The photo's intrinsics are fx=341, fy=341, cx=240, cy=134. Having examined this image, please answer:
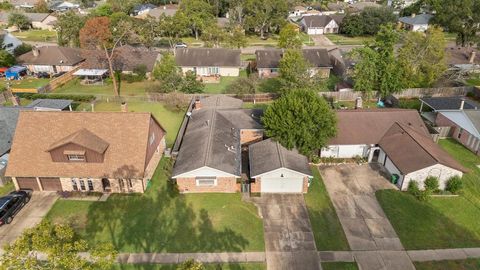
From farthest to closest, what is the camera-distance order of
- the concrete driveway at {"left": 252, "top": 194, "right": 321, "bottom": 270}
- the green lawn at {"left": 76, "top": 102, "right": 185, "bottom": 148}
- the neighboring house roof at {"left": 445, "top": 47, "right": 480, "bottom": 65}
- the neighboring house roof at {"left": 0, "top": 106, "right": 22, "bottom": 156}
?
the neighboring house roof at {"left": 445, "top": 47, "right": 480, "bottom": 65} → the green lawn at {"left": 76, "top": 102, "right": 185, "bottom": 148} → the neighboring house roof at {"left": 0, "top": 106, "right": 22, "bottom": 156} → the concrete driveway at {"left": 252, "top": 194, "right": 321, "bottom": 270}

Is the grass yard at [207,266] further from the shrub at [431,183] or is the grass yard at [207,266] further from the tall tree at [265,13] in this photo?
the tall tree at [265,13]

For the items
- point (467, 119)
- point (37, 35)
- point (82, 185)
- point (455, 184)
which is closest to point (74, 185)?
point (82, 185)

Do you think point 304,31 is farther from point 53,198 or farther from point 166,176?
point 53,198

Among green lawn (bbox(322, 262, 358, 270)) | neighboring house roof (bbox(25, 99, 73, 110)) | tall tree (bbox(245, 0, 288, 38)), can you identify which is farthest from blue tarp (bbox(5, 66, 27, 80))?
green lawn (bbox(322, 262, 358, 270))

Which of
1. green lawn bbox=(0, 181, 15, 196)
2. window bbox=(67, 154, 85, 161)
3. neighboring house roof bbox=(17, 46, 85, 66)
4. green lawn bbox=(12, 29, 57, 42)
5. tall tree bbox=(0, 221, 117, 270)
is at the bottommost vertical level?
green lawn bbox=(0, 181, 15, 196)

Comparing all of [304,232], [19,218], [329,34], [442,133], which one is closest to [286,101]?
[304,232]

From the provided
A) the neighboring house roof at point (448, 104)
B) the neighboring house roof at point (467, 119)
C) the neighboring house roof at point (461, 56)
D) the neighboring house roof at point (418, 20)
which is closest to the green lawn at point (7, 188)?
the neighboring house roof at point (448, 104)

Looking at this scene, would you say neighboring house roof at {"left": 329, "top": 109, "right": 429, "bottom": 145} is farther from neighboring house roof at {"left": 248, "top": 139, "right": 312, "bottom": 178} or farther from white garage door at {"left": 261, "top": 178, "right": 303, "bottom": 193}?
white garage door at {"left": 261, "top": 178, "right": 303, "bottom": 193}

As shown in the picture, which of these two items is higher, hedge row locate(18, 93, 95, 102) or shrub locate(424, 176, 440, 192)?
hedge row locate(18, 93, 95, 102)
